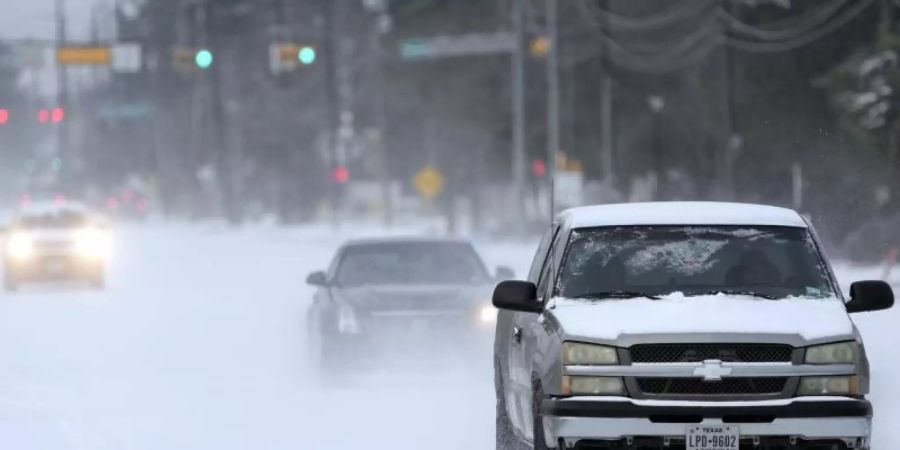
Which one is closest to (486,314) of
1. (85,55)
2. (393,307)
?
(393,307)

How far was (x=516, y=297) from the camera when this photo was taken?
10969mm

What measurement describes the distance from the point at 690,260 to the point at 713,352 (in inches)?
51.3

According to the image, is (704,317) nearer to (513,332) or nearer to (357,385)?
(513,332)

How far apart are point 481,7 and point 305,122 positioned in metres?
40.6

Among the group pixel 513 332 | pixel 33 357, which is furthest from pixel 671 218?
pixel 33 357

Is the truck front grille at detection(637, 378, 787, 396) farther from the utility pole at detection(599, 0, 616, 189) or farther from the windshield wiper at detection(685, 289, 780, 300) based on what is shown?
the utility pole at detection(599, 0, 616, 189)

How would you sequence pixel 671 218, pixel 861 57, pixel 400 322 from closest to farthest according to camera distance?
pixel 671 218 < pixel 400 322 < pixel 861 57

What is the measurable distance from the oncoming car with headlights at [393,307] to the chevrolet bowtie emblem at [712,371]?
915 centimetres

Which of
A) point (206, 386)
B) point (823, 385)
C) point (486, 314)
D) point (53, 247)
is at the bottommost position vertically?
point (53, 247)

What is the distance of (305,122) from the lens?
126375 mm

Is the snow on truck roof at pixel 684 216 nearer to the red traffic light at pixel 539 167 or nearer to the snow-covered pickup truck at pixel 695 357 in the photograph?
the snow-covered pickup truck at pixel 695 357

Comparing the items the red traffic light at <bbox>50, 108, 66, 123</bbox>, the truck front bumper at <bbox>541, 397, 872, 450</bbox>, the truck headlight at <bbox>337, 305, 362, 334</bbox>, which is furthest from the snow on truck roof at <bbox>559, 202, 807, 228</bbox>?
the red traffic light at <bbox>50, 108, 66, 123</bbox>

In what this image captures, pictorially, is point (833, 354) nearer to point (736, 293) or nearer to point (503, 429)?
point (736, 293)

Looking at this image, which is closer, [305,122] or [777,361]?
[777,361]
